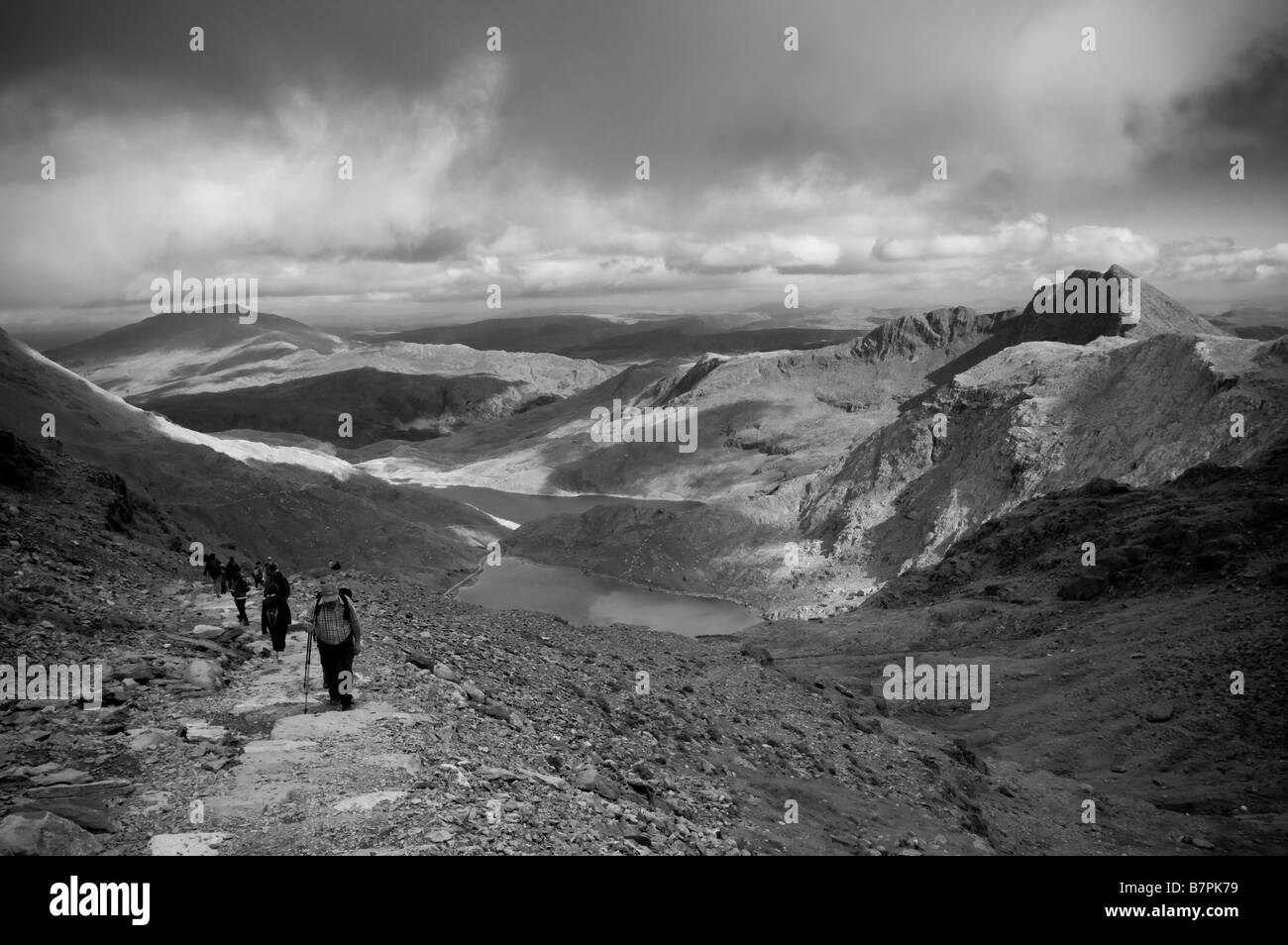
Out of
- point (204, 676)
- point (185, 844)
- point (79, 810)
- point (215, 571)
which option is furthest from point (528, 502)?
point (185, 844)

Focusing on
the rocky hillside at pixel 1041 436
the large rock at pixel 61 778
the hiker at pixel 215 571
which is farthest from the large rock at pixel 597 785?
the rocky hillside at pixel 1041 436

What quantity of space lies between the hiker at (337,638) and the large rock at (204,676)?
187cm

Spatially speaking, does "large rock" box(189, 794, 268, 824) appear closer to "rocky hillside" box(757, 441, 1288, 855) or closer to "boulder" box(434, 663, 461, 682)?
"boulder" box(434, 663, 461, 682)

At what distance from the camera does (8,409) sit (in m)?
64.8

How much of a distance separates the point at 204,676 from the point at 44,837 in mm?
5383

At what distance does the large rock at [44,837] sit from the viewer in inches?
292

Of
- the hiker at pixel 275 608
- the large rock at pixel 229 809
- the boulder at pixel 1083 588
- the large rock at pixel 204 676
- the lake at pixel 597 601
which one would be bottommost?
the lake at pixel 597 601

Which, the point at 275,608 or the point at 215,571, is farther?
the point at 215,571

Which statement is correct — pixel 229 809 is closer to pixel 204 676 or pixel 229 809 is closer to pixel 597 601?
pixel 204 676

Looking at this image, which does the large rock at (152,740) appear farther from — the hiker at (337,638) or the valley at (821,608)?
the hiker at (337,638)

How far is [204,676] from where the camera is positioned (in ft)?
42.2

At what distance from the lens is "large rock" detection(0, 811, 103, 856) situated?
742cm

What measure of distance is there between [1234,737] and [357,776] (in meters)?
26.0
